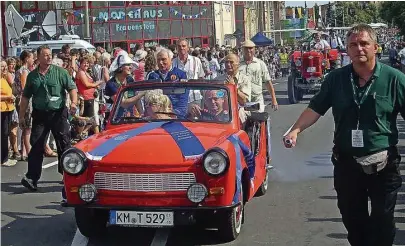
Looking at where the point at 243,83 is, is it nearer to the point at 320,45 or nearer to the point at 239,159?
the point at 239,159

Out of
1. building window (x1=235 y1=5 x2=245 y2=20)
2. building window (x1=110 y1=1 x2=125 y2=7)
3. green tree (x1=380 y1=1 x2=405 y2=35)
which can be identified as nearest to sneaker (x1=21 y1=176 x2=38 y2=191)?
building window (x1=110 y1=1 x2=125 y2=7)

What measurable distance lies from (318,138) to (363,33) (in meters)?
9.18

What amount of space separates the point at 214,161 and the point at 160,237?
3.52 ft

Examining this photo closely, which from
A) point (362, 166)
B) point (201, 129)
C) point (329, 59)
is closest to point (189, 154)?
point (201, 129)

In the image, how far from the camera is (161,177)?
6352 millimetres

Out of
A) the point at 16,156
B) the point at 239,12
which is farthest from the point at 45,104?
the point at 239,12

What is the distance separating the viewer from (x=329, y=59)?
2253cm

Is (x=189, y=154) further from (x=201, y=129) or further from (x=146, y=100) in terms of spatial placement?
(x=146, y=100)

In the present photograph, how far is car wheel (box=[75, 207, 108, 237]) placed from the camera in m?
6.70

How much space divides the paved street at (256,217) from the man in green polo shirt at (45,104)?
61cm

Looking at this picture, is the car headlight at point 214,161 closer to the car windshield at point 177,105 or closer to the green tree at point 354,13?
the car windshield at point 177,105

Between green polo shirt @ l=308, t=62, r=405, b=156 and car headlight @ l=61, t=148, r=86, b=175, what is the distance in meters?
2.40

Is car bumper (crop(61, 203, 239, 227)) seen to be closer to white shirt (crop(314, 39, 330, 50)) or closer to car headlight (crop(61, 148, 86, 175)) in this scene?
car headlight (crop(61, 148, 86, 175))

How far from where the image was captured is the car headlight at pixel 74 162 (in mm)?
6516
